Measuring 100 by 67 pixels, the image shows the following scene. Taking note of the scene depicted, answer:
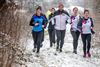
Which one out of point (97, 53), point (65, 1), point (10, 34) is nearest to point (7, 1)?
point (10, 34)

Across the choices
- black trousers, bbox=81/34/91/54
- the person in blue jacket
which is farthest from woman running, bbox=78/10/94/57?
the person in blue jacket

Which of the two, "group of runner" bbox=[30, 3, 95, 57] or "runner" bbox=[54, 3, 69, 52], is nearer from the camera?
"group of runner" bbox=[30, 3, 95, 57]

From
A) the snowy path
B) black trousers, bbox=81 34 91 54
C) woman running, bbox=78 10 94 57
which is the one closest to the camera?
the snowy path

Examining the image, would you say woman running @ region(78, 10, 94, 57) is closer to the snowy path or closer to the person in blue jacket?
the snowy path

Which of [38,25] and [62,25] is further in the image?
[62,25]

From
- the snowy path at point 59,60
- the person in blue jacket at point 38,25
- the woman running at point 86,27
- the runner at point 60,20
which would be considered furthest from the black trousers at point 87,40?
the person in blue jacket at point 38,25

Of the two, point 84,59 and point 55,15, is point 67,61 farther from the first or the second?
point 55,15

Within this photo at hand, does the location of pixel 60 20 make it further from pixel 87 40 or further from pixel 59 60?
pixel 59 60

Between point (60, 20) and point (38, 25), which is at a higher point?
point (60, 20)

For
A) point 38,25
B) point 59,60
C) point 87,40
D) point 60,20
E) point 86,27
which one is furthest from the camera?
point 60,20

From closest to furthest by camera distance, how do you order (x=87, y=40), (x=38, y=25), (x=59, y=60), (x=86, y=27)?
(x=59, y=60)
(x=38, y=25)
(x=86, y=27)
(x=87, y=40)

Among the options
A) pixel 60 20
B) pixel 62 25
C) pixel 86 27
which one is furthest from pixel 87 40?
pixel 60 20

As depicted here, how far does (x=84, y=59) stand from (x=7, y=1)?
11.5 feet

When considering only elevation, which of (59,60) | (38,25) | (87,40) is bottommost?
(59,60)
